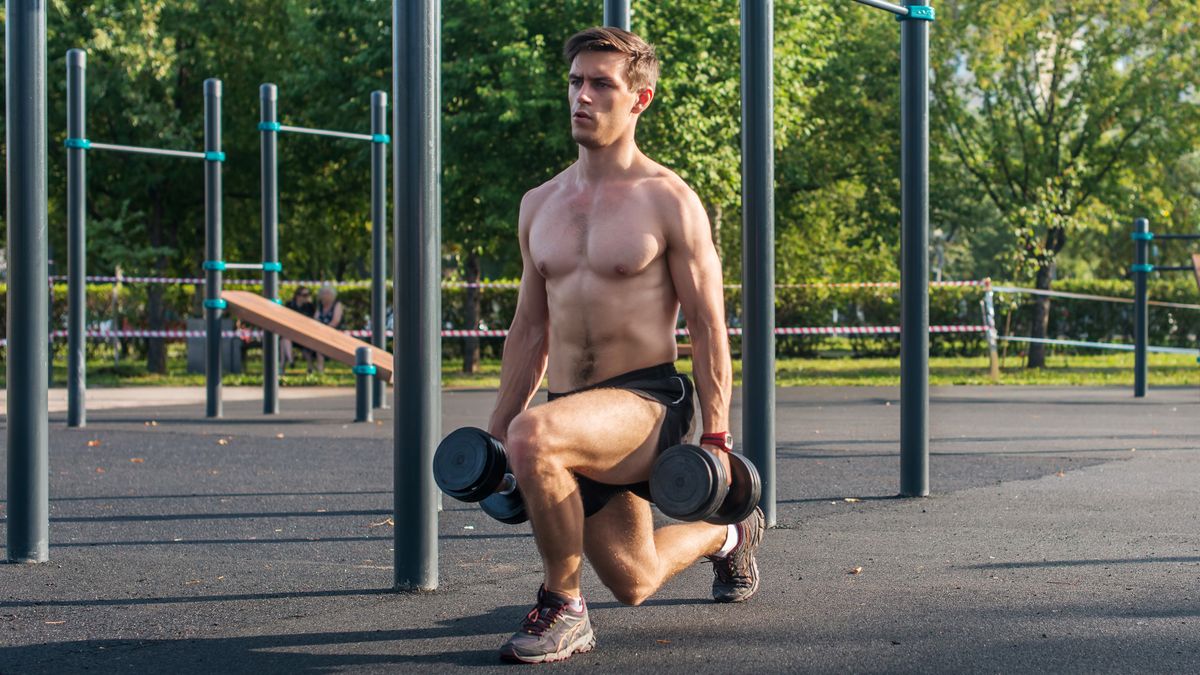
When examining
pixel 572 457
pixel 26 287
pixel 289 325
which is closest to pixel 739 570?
pixel 572 457

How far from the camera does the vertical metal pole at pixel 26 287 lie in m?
6.50

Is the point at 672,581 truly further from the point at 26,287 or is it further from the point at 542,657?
the point at 26,287

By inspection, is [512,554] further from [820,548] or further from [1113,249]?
[1113,249]

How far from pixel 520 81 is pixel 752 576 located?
65.1 ft

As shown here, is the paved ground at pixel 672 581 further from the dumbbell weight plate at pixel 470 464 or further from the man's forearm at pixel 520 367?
the man's forearm at pixel 520 367

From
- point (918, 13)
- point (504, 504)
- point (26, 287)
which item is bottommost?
point (504, 504)

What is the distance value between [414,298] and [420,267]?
12cm

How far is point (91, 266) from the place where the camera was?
1131 inches

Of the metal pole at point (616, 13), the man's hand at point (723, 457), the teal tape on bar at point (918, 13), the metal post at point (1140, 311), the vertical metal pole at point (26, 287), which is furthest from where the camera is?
the metal post at point (1140, 311)

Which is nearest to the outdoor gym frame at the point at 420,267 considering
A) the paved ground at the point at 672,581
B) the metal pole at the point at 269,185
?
the paved ground at the point at 672,581

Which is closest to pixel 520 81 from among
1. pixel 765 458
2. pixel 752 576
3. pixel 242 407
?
pixel 242 407

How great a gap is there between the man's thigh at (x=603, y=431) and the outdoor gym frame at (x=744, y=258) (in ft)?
4.33

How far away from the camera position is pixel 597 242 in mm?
4738

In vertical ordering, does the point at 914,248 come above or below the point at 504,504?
above
